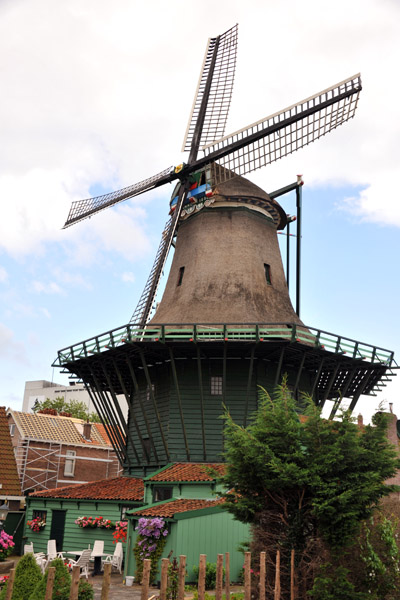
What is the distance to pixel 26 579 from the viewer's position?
32.7ft

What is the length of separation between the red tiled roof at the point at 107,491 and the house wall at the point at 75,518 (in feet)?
0.68

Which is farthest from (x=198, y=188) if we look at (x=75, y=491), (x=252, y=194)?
(x=75, y=491)

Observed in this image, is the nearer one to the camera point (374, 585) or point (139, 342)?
point (374, 585)

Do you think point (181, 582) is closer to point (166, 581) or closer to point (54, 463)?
point (166, 581)

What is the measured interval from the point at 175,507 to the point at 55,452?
19.8 metres

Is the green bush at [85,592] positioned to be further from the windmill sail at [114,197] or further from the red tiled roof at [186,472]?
the windmill sail at [114,197]

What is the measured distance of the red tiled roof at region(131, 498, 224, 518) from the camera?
16562 millimetres

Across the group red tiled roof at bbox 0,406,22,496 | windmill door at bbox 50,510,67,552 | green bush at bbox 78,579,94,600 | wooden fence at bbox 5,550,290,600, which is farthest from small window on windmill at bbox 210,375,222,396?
green bush at bbox 78,579,94,600

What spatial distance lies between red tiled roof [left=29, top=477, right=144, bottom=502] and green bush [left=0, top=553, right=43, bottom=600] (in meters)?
9.60

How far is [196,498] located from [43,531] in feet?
26.8

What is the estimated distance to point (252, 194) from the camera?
24812 mm

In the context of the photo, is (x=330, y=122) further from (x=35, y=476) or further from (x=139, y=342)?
(x=35, y=476)

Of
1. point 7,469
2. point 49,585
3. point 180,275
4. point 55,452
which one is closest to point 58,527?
point 7,469

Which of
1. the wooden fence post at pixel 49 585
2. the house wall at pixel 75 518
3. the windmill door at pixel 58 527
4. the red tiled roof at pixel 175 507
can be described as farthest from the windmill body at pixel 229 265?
the wooden fence post at pixel 49 585
